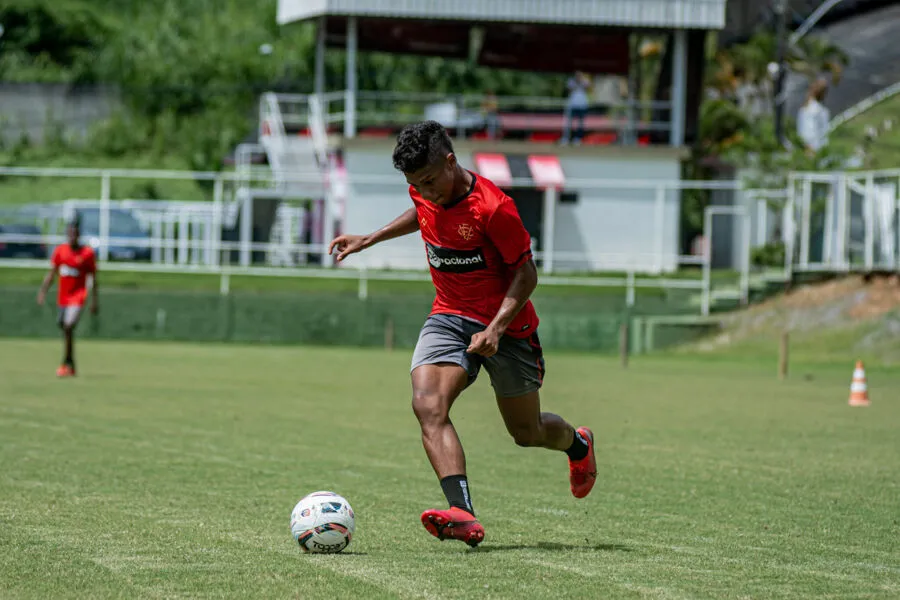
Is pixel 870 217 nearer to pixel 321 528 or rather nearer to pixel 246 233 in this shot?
pixel 246 233

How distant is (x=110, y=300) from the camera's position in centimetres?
2844

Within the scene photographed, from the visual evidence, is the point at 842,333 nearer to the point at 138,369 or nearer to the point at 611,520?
the point at 138,369

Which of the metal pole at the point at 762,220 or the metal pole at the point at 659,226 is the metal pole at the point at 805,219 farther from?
the metal pole at the point at 659,226

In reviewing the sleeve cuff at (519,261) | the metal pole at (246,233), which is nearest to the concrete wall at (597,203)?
the metal pole at (246,233)

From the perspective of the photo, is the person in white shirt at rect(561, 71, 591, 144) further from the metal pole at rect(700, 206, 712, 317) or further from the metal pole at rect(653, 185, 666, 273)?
the metal pole at rect(700, 206, 712, 317)

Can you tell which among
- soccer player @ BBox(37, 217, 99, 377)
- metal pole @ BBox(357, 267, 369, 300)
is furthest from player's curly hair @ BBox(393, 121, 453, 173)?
metal pole @ BBox(357, 267, 369, 300)

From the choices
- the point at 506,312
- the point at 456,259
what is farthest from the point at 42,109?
the point at 506,312

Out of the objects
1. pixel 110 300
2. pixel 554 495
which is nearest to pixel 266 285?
pixel 110 300

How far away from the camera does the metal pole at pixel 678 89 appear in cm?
3672

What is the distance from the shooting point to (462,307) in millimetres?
7777

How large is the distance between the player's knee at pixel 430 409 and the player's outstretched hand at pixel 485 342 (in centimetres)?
30

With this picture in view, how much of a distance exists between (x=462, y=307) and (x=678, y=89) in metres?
30.0

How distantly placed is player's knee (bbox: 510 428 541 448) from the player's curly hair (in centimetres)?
159

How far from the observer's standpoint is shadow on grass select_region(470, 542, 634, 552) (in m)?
7.30
